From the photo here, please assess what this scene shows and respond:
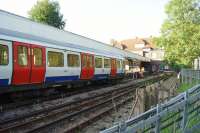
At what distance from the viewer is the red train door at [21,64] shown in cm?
1495

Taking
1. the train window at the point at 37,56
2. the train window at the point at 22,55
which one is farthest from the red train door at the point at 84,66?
the train window at the point at 22,55

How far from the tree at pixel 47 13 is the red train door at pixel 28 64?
6132 cm

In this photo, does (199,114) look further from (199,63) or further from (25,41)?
(199,63)

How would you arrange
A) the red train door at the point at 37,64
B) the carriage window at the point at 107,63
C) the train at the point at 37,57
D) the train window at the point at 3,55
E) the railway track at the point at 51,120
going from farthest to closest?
the carriage window at the point at 107,63
the red train door at the point at 37,64
the train at the point at 37,57
the train window at the point at 3,55
the railway track at the point at 51,120

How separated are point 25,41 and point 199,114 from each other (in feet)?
30.9

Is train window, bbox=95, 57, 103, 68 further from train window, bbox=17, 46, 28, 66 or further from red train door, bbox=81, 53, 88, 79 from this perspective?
train window, bbox=17, 46, 28, 66

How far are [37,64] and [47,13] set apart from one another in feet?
204

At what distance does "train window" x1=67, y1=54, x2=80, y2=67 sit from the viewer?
21031mm

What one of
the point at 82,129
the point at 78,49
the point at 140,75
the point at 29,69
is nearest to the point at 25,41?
the point at 29,69

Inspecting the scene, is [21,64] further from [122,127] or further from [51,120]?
[122,127]

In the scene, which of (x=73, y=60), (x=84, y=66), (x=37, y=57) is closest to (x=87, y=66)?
(x=84, y=66)

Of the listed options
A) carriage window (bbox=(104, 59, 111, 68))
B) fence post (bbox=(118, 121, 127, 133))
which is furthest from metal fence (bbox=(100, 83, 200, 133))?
carriage window (bbox=(104, 59, 111, 68))

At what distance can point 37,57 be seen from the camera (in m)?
16.9

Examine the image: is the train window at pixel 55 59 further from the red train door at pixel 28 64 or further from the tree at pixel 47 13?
the tree at pixel 47 13
